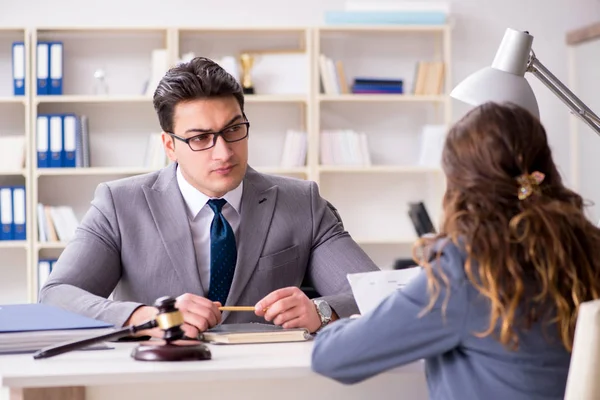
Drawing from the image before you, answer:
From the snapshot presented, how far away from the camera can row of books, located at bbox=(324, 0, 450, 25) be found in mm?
4988

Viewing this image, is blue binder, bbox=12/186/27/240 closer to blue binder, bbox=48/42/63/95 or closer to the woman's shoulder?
blue binder, bbox=48/42/63/95

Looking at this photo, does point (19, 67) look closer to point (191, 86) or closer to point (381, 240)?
point (381, 240)

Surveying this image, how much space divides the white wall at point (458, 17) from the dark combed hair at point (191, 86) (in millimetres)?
3050

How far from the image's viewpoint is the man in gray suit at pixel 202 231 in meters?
2.08

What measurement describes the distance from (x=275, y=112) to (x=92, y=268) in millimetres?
3203

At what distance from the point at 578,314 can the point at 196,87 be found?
113 centimetres

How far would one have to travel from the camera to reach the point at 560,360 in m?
1.30

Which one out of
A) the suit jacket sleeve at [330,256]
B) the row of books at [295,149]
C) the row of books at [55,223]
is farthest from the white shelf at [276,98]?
the suit jacket sleeve at [330,256]

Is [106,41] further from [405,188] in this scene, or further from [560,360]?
[560,360]

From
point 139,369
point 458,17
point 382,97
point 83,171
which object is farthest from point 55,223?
point 139,369

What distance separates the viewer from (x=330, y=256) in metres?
2.20

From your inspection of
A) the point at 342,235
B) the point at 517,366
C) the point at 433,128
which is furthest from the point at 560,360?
the point at 433,128

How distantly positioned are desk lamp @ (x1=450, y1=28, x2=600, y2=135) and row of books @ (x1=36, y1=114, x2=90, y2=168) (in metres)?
3.37

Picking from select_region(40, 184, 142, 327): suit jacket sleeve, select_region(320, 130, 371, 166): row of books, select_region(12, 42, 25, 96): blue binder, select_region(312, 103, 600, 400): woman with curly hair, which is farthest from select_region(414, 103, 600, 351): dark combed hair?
select_region(12, 42, 25, 96): blue binder
